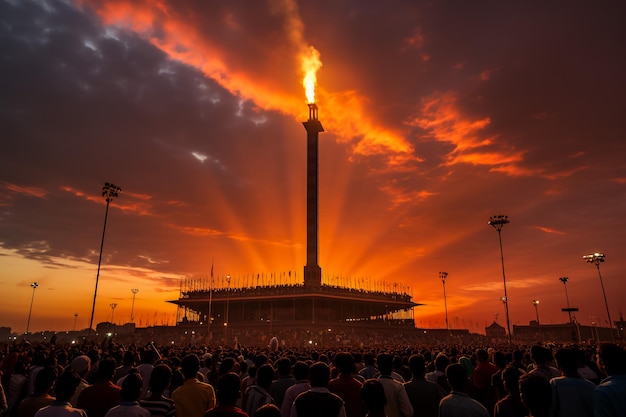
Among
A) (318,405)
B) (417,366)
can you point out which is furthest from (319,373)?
(417,366)

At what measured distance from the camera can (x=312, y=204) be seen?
281ft

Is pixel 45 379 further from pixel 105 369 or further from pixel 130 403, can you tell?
pixel 130 403

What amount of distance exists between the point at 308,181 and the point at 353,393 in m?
80.5

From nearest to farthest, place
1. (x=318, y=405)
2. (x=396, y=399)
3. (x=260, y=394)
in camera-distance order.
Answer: (x=318, y=405) → (x=396, y=399) → (x=260, y=394)

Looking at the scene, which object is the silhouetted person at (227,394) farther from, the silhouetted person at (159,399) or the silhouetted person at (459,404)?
the silhouetted person at (459,404)

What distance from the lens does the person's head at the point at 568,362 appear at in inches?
242

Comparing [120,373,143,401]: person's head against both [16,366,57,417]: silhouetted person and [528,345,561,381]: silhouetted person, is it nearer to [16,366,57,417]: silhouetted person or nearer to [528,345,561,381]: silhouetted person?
[16,366,57,417]: silhouetted person

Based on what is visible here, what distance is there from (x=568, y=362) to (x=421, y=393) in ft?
8.25

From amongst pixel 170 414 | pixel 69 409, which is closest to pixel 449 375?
pixel 170 414

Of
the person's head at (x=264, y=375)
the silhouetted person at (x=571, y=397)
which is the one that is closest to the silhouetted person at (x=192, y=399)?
the person's head at (x=264, y=375)

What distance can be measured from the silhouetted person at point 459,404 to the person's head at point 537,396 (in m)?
0.87

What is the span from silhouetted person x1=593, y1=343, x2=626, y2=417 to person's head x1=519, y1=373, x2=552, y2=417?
1.94 ft

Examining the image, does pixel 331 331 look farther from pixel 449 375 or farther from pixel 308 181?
pixel 449 375

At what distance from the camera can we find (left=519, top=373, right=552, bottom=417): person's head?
4789 millimetres
